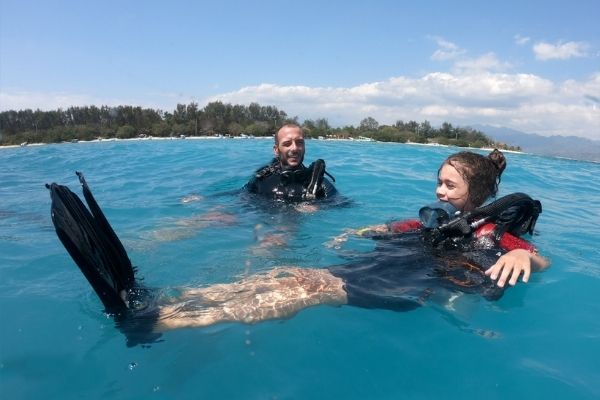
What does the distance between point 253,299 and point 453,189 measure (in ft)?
6.14

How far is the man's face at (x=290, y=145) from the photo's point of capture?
248 inches

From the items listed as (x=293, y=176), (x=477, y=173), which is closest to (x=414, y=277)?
(x=477, y=173)

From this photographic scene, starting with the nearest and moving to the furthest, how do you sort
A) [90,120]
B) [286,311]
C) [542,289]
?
[286,311]
[542,289]
[90,120]

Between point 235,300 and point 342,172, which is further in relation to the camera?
point 342,172

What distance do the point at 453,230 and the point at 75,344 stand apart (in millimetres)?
2755

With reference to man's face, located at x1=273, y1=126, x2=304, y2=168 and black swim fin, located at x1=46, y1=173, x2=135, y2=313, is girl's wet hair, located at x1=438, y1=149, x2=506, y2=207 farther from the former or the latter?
man's face, located at x1=273, y1=126, x2=304, y2=168

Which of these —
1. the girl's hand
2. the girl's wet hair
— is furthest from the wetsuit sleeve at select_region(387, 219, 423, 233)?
the girl's hand

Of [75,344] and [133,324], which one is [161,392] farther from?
[75,344]

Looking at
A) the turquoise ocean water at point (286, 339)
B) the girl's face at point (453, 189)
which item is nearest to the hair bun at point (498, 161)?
the girl's face at point (453, 189)

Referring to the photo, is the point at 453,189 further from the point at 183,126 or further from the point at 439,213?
the point at 183,126

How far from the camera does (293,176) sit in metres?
6.34

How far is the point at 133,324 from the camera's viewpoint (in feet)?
8.54

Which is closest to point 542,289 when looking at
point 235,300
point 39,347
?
point 235,300

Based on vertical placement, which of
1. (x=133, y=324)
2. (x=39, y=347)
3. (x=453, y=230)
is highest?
(x=453, y=230)
